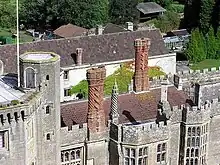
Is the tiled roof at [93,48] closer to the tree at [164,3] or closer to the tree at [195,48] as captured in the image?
the tree at [195,48]

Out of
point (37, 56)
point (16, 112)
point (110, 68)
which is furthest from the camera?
point (110, 68)

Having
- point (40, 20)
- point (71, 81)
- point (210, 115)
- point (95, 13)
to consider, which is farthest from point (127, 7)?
point (210, 115)

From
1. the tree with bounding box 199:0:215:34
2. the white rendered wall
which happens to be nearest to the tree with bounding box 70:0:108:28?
the tree with bounding box 199:0:215:34

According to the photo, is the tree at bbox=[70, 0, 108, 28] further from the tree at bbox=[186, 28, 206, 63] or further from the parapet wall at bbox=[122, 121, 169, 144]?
the parapet wall at bbox=[122, 121, 169, 144]

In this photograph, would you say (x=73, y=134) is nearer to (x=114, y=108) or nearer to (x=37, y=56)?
(x=114, y=108)

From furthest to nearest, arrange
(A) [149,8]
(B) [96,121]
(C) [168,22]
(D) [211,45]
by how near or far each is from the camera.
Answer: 1. (A) [149,8]
2. (C) [168,22]
3. (D) [211,45]
4. (B) [96,121]

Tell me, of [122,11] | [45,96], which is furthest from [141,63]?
[122,11]

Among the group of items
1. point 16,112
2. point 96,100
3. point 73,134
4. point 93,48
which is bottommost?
point 73,134
